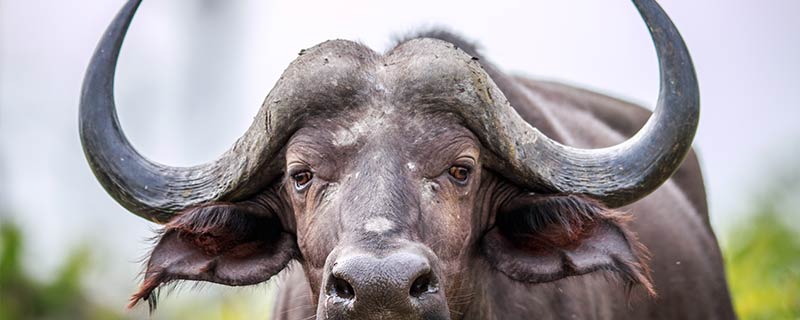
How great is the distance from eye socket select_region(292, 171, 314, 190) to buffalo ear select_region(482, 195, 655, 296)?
40.7 inches

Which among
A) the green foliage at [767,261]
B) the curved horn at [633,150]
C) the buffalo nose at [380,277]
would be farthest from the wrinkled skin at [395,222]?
the green foliage at [767,261]

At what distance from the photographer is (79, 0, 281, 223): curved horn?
599 cm

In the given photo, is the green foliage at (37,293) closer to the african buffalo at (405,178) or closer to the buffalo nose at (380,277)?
the african buffalo at (405,178)

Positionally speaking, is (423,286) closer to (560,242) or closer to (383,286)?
(383,286)

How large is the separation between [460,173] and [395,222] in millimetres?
678

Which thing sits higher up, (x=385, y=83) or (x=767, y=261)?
(x=385, y=83)

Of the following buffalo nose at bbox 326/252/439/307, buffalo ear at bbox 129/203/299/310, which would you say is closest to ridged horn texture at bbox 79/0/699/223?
buffalo ear at bbox 129/203/299/310

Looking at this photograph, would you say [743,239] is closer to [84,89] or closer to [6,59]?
[84,89]

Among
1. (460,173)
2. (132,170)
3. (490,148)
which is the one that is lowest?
(132,170)

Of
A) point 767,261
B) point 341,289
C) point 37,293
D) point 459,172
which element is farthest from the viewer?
point 37,293

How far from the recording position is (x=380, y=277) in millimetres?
4812

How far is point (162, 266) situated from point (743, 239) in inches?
369

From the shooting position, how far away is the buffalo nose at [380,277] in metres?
4.82

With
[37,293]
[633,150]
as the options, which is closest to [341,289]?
[633,150]
